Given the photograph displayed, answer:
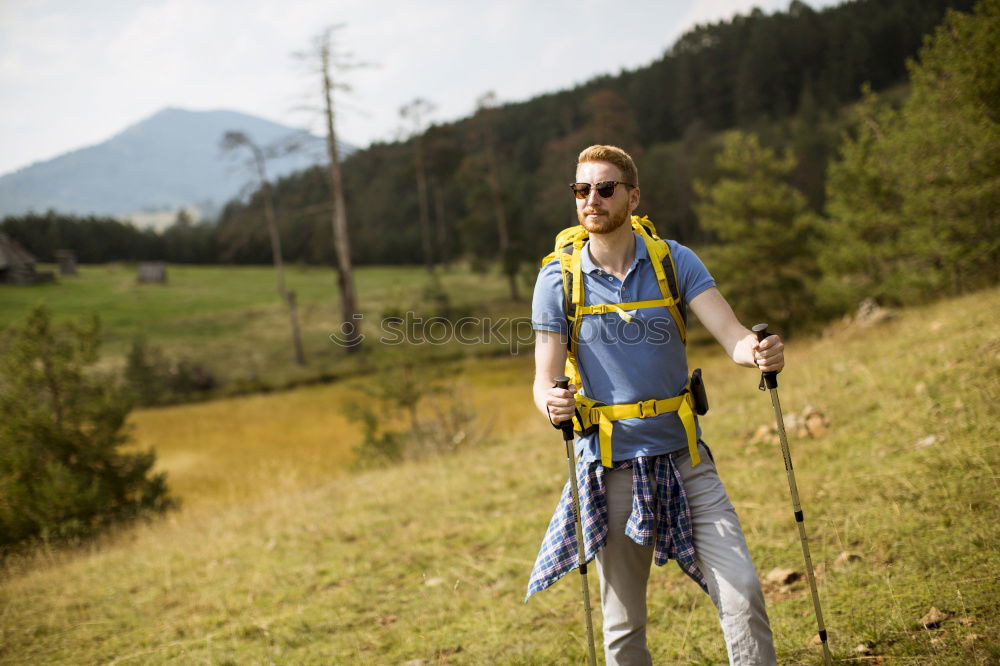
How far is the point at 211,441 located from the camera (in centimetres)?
1898

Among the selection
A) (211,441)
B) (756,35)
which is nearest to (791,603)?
(211,441)

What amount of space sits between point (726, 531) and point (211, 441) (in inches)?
754

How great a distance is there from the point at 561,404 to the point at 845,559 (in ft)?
9.34

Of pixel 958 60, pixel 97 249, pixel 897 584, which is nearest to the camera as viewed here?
pixel 897 584

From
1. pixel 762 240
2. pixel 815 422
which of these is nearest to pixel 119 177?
pixel 762 240

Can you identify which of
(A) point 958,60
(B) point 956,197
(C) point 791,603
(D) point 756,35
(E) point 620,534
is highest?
(D) point 756,35

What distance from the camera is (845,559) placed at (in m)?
4.13

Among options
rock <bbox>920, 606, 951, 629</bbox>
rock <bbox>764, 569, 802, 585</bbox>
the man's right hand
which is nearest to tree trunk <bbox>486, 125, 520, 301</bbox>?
rock <bbox>764, 569, 802, 585</bbox>

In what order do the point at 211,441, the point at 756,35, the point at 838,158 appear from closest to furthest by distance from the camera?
1. the point at 211,441
2. the point at 838,158
3. the point at 756,35

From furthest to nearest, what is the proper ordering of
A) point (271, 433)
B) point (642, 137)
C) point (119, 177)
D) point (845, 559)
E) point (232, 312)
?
point (119, 177) < point (642, 137) < point (232, 312) < point (271, 433) < point (845, 559)

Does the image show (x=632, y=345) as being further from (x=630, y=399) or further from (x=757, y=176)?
(x=757, y=176)

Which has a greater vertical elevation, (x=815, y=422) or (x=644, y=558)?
(x=644, y=558)

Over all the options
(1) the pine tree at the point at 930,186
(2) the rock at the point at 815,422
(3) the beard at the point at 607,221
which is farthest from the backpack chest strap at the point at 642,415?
(1) the pine tree at the point at 930,186

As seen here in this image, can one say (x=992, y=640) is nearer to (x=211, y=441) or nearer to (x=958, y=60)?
(x=958, y=60)
